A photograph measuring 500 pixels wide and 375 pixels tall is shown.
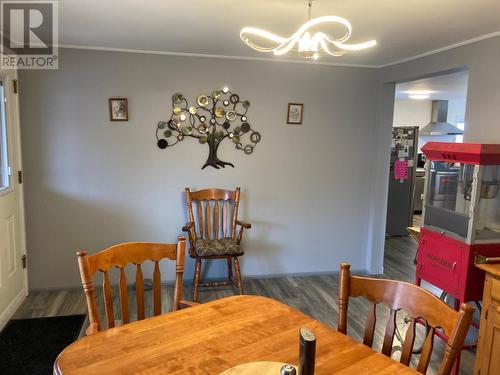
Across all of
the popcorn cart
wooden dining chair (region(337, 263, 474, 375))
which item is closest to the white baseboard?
wooden dining chair (region(337, 263, 474, 375))

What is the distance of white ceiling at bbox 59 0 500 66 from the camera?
7.03 feet

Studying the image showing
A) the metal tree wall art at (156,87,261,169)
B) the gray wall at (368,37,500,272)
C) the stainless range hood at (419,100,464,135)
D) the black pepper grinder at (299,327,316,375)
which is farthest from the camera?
the stainless range hood at (419,100,464,135)

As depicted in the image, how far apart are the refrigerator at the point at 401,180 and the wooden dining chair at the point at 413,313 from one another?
184 inches

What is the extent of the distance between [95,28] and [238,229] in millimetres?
2138

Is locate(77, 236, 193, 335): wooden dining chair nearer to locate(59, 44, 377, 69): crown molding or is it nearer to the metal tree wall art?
the metal tree wall art

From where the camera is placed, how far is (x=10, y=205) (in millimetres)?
3125

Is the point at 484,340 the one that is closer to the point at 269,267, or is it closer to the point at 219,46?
the point at 269,267

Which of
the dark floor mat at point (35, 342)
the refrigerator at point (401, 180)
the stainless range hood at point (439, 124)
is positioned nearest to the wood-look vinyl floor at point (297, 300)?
the dark floor mat at point (35, 342)

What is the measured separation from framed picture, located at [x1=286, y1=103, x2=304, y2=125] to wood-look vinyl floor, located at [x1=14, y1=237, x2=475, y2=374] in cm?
160

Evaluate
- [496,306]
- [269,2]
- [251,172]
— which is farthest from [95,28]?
[496,306]

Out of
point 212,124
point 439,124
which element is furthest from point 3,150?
point 439,124

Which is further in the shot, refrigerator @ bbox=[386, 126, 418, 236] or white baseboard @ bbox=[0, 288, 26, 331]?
refrigerator @ bbox=[386, 126, 418, 236]

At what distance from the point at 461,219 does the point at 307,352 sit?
2.00 meters

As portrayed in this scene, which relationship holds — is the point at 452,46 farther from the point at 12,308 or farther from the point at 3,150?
the point at 12,308
